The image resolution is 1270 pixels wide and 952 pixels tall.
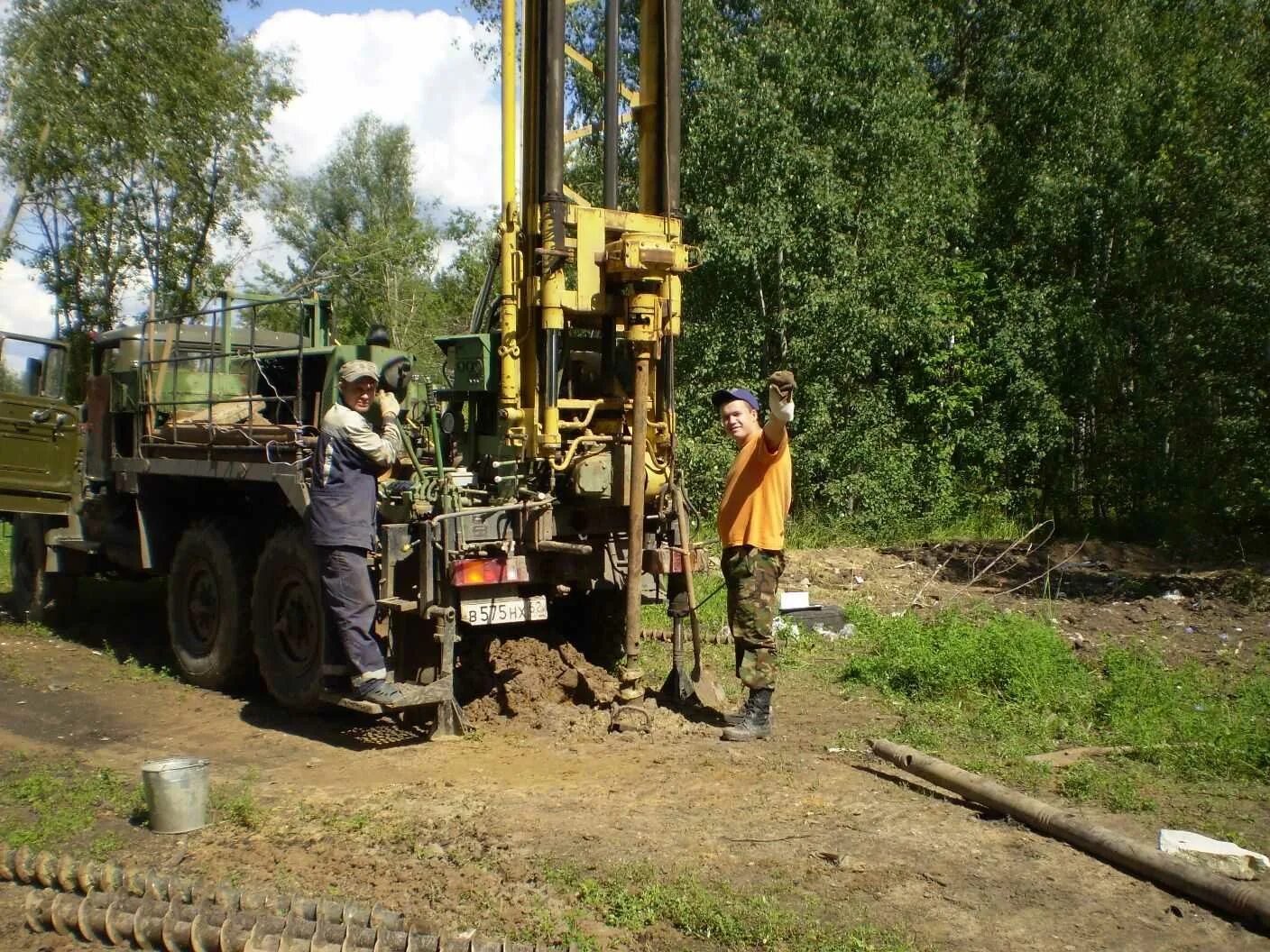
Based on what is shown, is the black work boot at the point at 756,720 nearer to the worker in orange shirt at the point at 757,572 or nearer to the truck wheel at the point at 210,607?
the worker in orange shirt at the point at 757,572

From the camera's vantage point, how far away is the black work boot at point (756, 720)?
646 centimetres

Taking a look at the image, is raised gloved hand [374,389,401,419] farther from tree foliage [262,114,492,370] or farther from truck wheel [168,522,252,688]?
tree foliage [262,114,492,370]

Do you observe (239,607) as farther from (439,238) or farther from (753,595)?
(439,238)

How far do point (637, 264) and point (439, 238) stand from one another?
114 feet

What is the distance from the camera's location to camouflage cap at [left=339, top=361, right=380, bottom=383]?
21.5 ft

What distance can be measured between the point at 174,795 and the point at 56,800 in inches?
38.9

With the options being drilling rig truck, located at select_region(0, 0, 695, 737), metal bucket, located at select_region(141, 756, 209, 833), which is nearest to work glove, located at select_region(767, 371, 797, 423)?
drilling rig truck, located at select_region(0, 0, 695, 737)

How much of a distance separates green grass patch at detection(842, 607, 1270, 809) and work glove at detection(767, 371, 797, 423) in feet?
6.62

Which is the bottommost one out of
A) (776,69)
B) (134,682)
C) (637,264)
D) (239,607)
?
(134,682)

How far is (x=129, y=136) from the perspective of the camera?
76.2ft

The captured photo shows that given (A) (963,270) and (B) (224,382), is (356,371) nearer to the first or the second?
(B) (224,382)

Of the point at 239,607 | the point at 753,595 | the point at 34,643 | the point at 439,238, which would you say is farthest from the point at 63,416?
the point at 439,238

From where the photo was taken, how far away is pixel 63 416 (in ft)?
33.9

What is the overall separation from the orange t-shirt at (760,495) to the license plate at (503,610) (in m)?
1.22
